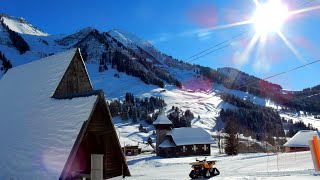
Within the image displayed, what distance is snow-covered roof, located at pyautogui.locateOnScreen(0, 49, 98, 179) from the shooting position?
55.7 feet

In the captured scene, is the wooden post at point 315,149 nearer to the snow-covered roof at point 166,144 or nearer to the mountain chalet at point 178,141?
the mountain chalet at point 178,141

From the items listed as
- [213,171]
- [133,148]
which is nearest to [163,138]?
[133,148]

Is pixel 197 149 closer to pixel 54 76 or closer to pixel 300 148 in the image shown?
pixel 300 148

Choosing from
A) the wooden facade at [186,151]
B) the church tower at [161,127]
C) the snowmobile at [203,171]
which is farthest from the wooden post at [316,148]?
the church tower at [161,127]

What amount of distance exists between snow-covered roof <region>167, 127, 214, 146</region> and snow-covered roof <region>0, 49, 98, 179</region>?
55.5m

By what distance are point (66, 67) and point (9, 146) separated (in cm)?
680

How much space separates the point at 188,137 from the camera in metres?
80.9

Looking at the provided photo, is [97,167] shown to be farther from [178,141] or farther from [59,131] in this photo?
[178,141]

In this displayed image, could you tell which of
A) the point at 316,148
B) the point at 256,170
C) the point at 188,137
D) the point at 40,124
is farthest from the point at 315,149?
the point at 188,137

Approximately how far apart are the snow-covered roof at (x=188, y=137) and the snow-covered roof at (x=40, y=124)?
182 feet

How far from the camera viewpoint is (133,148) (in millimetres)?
95438

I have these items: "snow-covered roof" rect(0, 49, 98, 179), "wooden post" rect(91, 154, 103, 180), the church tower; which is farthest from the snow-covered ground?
the church tower

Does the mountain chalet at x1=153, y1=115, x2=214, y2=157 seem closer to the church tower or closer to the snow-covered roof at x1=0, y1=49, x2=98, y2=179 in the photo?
the church tower

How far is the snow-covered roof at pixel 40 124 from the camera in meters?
17.0
